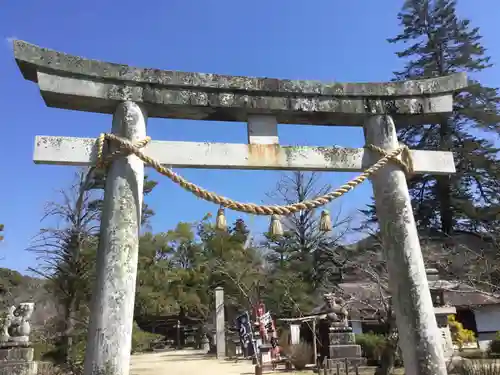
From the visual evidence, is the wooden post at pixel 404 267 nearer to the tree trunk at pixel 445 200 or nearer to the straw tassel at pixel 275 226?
the straw tassel at pixel 275 226

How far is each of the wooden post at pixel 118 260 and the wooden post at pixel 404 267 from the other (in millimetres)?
2515

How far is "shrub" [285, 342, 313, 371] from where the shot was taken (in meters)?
15.6

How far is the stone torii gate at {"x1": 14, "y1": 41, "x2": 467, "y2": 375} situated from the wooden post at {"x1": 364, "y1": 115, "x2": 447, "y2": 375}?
0.01 metres

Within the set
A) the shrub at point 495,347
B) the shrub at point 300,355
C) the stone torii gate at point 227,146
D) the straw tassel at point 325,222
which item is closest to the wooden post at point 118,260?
the stone torii gate at point 227,146

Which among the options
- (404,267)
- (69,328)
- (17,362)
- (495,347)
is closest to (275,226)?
(404,267)

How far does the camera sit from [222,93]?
4297 millimetres

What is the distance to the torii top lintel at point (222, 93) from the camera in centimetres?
384

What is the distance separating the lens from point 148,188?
86.0 ft

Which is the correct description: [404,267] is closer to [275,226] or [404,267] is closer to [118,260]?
[275,226]

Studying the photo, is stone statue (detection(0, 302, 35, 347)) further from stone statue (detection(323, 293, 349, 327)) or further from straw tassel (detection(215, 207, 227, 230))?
straw tassel (detection(215, 207, 227, 230))

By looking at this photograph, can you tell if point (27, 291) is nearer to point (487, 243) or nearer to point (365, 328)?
point (365, 328)

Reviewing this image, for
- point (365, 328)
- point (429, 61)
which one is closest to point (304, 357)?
point (365, 328)

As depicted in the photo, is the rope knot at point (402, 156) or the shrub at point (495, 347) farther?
the shrub at point (495, 347)

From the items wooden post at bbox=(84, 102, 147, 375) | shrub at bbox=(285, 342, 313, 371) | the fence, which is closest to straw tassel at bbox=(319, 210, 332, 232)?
wooden post at bbox=(84, 102, 147, 375)
